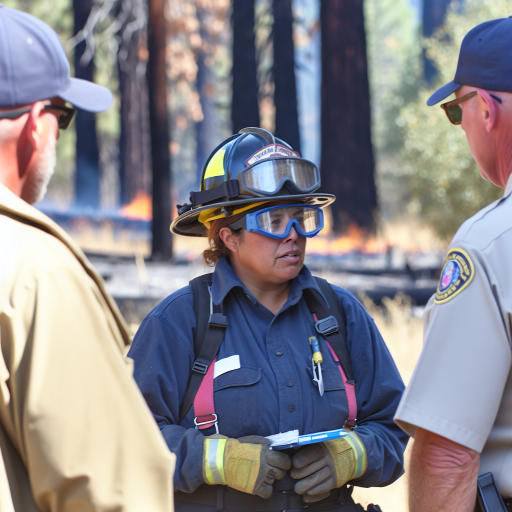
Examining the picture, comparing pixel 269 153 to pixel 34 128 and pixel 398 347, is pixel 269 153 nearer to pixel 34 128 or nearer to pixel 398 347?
pixel 34 128

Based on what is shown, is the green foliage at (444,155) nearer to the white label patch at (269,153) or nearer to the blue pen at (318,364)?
the white label patch at (269,153)

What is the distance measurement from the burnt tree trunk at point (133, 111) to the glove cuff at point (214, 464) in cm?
712

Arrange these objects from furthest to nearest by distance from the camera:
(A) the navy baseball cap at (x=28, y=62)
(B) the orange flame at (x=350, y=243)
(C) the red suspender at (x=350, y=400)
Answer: (B) the orange flame at (x=350, y=243)
(C) the red suspender at (x=350, y=400)
(A) the navy baseball cap at (x=28, y=62)

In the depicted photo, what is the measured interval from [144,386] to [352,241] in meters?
6.89

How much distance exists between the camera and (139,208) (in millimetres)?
9055

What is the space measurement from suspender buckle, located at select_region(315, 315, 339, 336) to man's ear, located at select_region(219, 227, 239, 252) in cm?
50

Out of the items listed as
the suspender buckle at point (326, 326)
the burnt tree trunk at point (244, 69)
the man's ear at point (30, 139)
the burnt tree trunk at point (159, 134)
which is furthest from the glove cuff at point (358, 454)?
the burnt tree trunk at point (244, 69)

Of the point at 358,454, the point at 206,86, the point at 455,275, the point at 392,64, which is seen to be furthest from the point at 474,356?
the point at 392,64

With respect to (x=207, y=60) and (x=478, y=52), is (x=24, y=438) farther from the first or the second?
(x=207, y=60)

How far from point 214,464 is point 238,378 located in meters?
0.31

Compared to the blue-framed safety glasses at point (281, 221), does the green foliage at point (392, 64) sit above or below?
above

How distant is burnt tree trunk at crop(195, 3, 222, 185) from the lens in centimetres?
959

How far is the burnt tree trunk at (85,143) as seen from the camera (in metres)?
9.30

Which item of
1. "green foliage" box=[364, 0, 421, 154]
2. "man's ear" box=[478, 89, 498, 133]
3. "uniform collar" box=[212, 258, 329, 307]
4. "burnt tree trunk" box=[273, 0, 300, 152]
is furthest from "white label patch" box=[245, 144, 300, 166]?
"green foliage" box=[364, 0, 421, 154]
